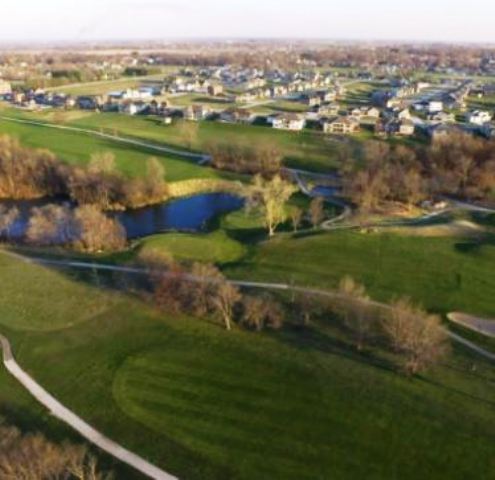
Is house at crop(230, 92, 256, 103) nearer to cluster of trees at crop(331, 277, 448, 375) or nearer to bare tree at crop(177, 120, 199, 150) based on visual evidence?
bare tree at crop(177, 120, 199, 150)

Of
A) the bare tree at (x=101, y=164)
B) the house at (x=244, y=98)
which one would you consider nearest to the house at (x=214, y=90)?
the house at (x=244, y=98)

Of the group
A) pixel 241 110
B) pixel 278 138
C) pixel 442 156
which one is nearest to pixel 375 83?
pixel 241 110

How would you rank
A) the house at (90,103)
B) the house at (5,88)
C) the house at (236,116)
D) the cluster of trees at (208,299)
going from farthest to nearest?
the house at (5,88) < the house at (90,103) < the house at (236,116) < the cluster of trees at (208,299)

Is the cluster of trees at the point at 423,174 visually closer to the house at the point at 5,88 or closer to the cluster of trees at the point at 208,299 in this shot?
the cluster of trees at the point at 208,299

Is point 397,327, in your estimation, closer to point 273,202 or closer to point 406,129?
point 273,202

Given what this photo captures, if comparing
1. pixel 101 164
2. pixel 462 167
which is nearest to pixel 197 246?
pixel 101 164
